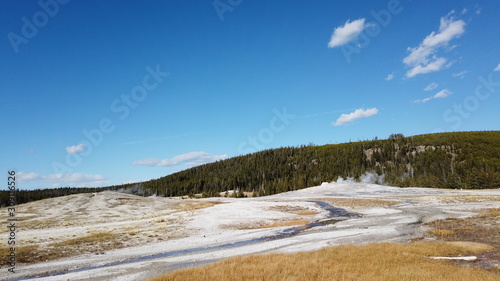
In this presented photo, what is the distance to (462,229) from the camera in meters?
29.0

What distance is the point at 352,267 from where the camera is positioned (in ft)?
52.9

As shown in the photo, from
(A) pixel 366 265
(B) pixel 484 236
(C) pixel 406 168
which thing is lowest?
(B) pixel 484 236

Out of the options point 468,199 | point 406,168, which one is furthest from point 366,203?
point 406,168

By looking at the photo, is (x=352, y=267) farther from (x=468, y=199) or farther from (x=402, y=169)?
(x=402, y=169)

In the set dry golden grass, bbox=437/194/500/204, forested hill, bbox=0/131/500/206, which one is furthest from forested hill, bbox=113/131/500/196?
dry golden grass, bbox=437/194/500/204

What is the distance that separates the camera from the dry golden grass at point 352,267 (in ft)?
47.0

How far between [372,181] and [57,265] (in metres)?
148

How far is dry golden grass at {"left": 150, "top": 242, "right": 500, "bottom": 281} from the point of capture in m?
14.3

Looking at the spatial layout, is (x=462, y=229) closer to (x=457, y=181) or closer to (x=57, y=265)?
(x=57, y=265)

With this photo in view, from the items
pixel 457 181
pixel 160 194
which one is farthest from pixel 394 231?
pixel 160 194

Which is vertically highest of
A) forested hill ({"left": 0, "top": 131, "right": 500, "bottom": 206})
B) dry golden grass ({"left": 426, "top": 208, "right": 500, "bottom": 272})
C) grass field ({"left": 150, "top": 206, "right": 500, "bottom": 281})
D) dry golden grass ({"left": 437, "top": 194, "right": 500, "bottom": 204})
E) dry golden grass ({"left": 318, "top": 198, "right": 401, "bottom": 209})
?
forested hill ({"left": 0, "top": 131, "right": 500, "bottom": 206})

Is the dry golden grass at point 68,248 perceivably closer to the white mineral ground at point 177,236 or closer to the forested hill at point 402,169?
the white mineral ground at point 177,236

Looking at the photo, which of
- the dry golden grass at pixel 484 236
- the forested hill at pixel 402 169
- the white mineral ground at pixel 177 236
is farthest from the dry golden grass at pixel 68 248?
the forested hill at pixel 402 169

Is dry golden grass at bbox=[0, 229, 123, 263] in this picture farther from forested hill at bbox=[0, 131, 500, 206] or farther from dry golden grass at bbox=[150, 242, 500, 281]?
forested hill at bbox=[0, 131, 500, 206]
